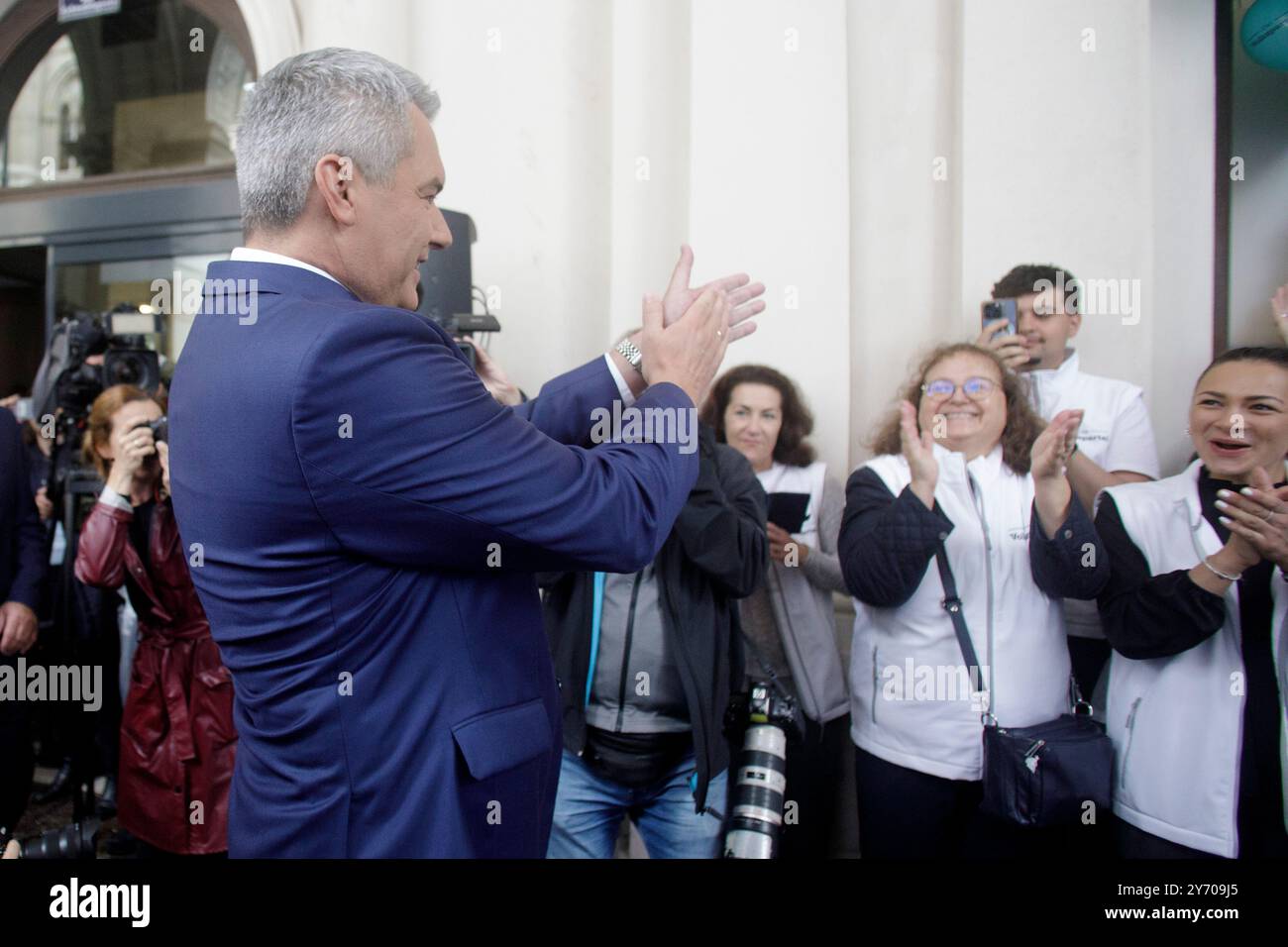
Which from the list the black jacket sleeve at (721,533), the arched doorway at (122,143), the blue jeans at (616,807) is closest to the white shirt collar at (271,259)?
the black jacket sleeve at (721,533)

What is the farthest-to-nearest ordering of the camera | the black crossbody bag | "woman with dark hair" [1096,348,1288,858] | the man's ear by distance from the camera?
the camera, the black crossbody bag, "woman with dark hair" [1096,348,1288,858], the man's ear

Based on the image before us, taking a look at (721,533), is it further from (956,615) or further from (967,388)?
(967,388)

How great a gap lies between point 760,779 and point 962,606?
0.67 metres

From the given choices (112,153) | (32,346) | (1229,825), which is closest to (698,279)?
(1229,825)


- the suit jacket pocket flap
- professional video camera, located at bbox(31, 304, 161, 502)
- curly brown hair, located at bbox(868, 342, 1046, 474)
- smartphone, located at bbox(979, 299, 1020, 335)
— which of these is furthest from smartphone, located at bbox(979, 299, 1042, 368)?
professional video camera, located at bbox(31, 304, 161, 502)

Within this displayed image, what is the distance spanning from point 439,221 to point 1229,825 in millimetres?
1941

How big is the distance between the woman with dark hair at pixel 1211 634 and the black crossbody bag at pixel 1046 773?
8 cm

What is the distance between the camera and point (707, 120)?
3.00m

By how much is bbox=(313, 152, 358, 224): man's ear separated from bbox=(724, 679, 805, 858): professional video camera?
1.37 m

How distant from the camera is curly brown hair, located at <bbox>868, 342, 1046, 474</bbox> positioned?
2.23 m

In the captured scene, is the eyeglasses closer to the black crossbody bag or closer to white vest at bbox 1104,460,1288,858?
white vest at bbox 1104,460,1288,858

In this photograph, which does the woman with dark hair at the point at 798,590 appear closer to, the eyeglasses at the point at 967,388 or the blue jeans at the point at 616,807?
the blue jeans at the point at 616,807

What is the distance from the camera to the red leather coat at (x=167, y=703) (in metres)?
2.37
